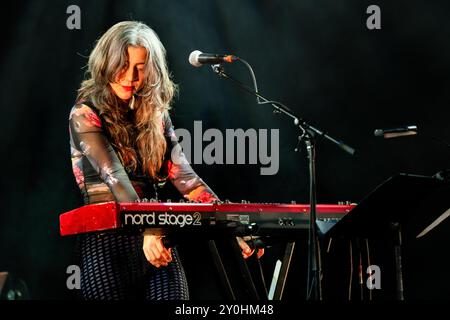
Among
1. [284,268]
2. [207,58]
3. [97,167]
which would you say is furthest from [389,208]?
[97,167]

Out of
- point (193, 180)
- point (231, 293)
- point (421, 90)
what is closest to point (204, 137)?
point (193, 180)

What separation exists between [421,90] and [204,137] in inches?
62.9

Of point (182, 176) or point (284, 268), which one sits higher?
point (182, 176)

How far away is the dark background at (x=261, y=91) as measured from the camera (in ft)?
15.1

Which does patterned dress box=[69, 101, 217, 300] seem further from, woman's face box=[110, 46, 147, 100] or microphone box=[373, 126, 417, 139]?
microphone box=[373, 126, 417, 139]

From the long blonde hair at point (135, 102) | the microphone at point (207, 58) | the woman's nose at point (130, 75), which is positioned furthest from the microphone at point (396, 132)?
the woman's nose at point (130, 75)

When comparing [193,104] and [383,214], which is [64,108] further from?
[383,214]

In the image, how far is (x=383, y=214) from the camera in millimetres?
2977

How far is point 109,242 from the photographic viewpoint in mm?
3016

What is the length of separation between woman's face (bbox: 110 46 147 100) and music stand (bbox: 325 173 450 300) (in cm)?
113

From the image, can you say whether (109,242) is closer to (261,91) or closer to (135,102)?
(135,102)

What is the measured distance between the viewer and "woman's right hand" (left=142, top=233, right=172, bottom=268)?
9.48 ft

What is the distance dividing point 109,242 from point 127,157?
44cm

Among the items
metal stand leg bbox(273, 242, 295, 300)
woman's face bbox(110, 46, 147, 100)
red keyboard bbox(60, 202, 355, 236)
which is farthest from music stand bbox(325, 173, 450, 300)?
woman's face bbox(110, 46, 147, 100)
